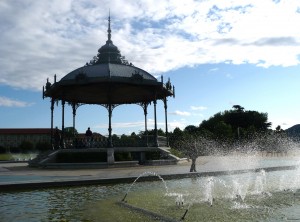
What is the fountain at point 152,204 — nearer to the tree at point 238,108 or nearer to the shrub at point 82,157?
the shrub at point 82,157

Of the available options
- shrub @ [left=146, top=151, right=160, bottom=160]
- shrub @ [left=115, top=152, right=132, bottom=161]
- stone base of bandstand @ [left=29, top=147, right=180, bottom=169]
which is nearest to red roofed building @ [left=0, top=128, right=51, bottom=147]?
stone base of bandstand @ [left=29, top=147, right=180, bottom=169]

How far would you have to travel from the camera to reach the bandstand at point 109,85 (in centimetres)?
2961

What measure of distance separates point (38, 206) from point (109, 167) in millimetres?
16475

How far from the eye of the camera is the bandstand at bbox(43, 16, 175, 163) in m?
29.6

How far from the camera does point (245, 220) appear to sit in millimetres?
8250

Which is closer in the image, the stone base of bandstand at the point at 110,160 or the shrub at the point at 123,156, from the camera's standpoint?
the stone base of bandstand at the point at 110,160

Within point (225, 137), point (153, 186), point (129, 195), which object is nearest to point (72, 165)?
point (153, 186)

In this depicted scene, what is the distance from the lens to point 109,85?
29.8m

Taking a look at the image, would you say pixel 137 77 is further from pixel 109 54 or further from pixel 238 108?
pixel 238 108

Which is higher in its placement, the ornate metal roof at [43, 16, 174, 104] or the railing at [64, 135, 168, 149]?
the ornate metal roof at [43, 16, 174, 104]

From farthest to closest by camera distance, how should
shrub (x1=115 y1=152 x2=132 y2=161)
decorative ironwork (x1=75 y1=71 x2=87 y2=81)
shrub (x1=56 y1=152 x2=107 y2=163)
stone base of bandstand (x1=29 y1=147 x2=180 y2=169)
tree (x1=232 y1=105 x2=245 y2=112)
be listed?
tree (x1=232 y1=105 x2=245 y2=112) → decorative ironwork (x1=75 y1=71 x2=87 y2=81) → shrub (x1=115 y1=152 x2=132 y2=161) → shrub (x1=56 y1=152 x2=107 y2=163) → stone base of bandstand (x1=29 y1=147 x2=180 y2=169)

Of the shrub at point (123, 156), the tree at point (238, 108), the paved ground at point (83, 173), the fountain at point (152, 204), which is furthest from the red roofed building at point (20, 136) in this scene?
the fountain at point (152, 204)

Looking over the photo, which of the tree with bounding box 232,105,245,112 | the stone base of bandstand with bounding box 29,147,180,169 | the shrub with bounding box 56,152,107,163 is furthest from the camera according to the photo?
the tree with bounding box 232,105,245,112

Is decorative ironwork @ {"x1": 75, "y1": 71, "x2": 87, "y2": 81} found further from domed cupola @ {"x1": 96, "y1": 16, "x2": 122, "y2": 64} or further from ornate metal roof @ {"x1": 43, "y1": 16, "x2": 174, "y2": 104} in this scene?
domed cupola @ {"x1": 96, "y1": 16, "x2": 122, "y2": 64}
